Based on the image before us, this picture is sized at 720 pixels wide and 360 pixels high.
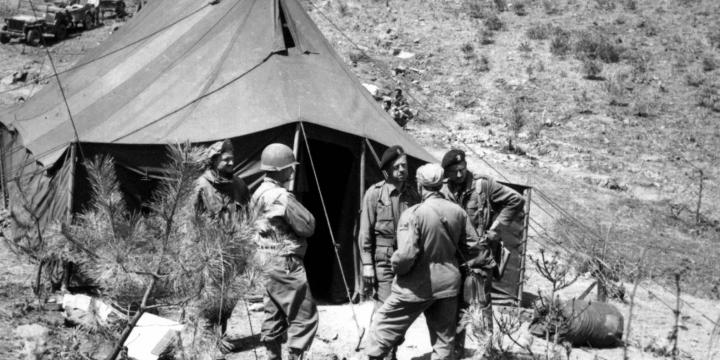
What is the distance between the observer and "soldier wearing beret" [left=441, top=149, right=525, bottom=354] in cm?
729

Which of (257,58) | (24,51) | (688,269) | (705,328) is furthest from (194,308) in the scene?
(24,51)

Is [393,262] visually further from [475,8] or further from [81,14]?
[81,14]

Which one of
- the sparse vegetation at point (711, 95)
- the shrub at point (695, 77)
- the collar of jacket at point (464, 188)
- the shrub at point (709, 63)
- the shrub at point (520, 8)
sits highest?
the collar of jacket at point (464, 188)

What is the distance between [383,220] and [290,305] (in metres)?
1.46

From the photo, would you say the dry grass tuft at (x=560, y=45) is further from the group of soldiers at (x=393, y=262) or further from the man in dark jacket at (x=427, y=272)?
the man in dark jacket at (x=427, y=272)

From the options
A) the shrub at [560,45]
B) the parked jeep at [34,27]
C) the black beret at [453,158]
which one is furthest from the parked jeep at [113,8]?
the black beret at [453,158]

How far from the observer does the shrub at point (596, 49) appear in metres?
19.5

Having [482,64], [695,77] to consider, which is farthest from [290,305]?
[695,77]

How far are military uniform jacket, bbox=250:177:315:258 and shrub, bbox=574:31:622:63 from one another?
14.4 metres

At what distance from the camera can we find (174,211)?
405cm

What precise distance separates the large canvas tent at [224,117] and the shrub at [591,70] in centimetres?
957

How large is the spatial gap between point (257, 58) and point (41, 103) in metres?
3.11

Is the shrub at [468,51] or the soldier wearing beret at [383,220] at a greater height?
the soldier wearing beret at [383,220]

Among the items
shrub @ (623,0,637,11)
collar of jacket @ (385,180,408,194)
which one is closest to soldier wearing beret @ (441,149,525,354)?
collar of jacket @ (385,180,408,194)
